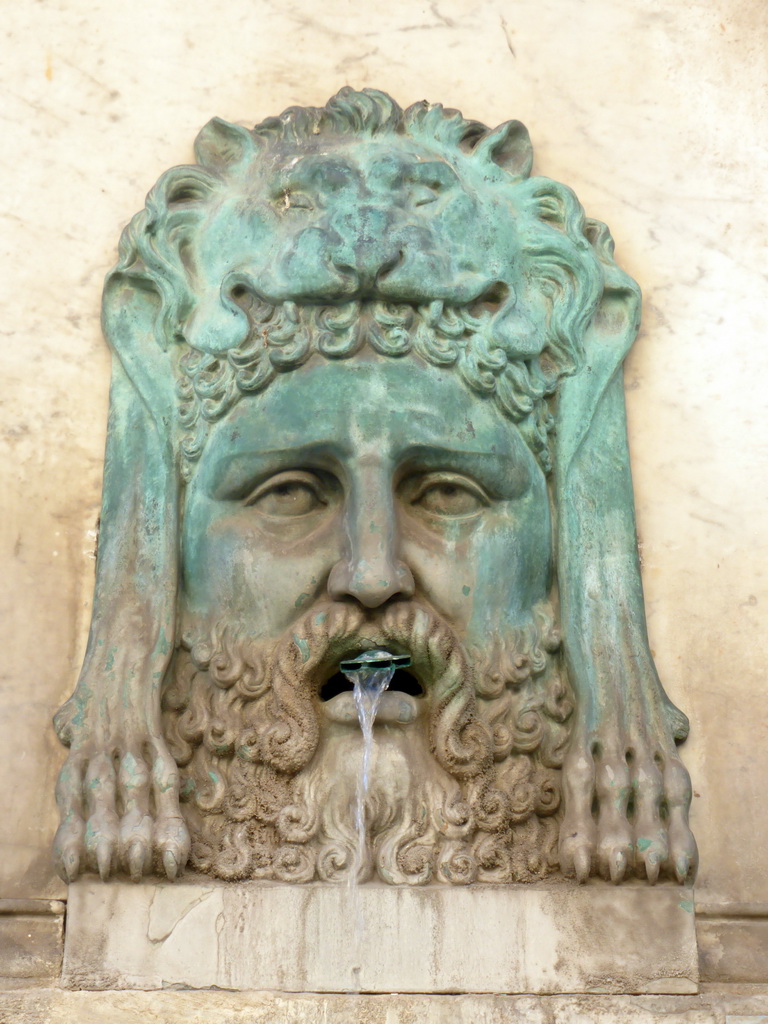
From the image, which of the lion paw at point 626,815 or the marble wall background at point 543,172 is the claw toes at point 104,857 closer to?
the marble wall background at point 543,172

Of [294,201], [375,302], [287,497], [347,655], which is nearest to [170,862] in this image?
[347,655]

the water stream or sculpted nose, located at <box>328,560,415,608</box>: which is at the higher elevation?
sculpted nose, located at <box>328,560,415,608</box>

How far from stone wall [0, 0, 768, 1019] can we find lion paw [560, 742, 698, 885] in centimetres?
18

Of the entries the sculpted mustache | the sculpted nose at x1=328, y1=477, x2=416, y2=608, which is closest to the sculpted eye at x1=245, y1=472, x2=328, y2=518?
the sculpted nose at x1=328, y1=477, x2=416, y2=608

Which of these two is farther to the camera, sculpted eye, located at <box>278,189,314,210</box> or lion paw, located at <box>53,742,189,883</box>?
sculpted eye, located at <box>278,189,314,210</box>

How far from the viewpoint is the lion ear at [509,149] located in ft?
12.9

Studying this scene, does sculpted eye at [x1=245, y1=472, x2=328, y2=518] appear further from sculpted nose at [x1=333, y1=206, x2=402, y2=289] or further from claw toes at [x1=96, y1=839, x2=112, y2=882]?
claw toes at [x1=96, y1=839, x2=112, y2=882]

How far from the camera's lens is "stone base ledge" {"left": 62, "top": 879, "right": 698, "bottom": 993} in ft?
10.8

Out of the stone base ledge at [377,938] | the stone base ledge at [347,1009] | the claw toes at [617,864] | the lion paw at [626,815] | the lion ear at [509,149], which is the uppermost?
the lion ear at [509,149]

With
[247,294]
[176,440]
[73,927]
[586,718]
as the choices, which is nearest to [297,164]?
[247,294]

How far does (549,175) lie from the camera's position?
159 inches

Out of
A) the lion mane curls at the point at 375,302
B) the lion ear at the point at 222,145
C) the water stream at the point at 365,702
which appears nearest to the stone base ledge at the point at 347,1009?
the water stream at the point at 365,702

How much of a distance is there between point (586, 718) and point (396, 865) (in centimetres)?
51

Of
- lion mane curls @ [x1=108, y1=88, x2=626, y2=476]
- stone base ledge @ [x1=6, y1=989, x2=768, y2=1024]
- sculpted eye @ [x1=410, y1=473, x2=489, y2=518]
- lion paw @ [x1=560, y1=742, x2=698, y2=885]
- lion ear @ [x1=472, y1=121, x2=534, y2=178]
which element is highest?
lion ear @ [x1=472, y1=121, x2=534, y2=178]
